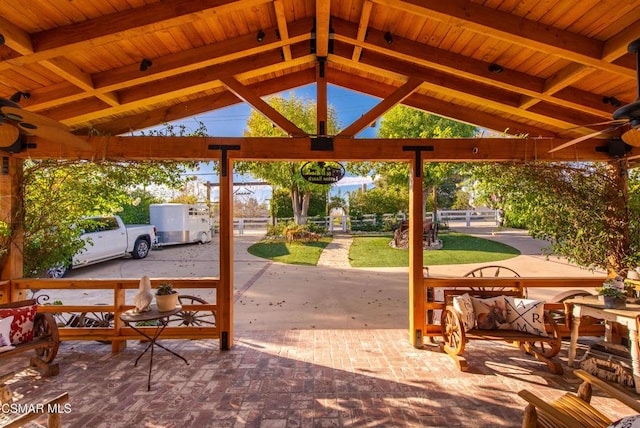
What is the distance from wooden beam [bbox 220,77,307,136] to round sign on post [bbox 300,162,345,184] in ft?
1.58

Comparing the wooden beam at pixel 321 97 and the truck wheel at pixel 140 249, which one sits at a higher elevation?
the wooden beam at pixel 321 97

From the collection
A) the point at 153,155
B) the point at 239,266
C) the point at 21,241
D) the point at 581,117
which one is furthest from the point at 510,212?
the point at 239,266

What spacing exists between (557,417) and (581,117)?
A: 156 inches

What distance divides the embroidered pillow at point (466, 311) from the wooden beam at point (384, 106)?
2.32 m

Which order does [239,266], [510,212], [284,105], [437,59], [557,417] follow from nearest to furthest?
[557,417], [437,59], [510,212], [239,266], [284,105]

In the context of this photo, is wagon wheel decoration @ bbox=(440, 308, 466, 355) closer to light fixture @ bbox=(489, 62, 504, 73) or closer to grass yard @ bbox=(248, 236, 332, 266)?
light fixture @ bbox=(489, 62, 504, 73)

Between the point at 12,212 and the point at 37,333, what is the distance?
156cm

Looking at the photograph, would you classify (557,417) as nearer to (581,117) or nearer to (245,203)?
(581,117)

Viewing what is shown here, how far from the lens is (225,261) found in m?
4.05

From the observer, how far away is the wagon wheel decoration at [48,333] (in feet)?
11.1

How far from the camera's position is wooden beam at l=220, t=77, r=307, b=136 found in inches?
152

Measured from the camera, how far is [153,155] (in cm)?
399

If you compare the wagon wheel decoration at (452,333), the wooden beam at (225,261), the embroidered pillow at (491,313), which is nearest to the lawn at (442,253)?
the wagon wheel decoration at (452,333)

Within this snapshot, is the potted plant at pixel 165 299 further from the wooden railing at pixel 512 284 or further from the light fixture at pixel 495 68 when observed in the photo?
the light fixture at pixel 495 68
